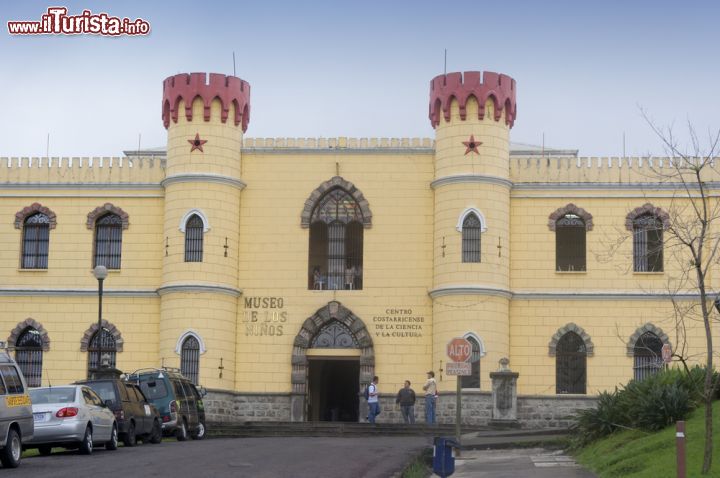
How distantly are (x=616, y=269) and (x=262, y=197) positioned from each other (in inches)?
463

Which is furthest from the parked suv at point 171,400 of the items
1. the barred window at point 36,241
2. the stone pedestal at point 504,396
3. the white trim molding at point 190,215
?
the barred window at point 36,241

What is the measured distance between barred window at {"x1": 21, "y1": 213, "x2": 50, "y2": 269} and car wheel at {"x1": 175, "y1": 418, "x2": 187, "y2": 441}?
42.9 ft

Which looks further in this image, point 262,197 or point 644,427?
point 262,197

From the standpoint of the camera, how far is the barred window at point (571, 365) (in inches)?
1658

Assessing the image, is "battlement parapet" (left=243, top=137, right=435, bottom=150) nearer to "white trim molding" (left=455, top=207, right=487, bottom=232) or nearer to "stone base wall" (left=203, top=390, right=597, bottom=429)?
"white trim molding" (left=455, top=207, right=487, bottom=232)

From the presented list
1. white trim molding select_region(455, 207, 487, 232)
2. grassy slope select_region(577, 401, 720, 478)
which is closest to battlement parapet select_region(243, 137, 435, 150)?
white trim molding select_region(455, 207, 487, 232)

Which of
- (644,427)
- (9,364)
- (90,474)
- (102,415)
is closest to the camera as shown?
(90,474)

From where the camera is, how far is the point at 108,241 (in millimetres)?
44281

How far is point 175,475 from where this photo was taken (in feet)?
61.9

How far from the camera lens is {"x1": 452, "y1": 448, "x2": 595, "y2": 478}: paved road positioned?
2115 cm

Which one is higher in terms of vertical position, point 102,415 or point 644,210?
point 644,210

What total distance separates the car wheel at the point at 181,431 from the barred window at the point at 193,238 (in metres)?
10.3

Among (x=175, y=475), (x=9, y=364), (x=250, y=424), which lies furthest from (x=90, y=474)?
(x=250, y=424)

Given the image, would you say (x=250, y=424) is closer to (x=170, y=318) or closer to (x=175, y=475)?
(x=170, y=318)
